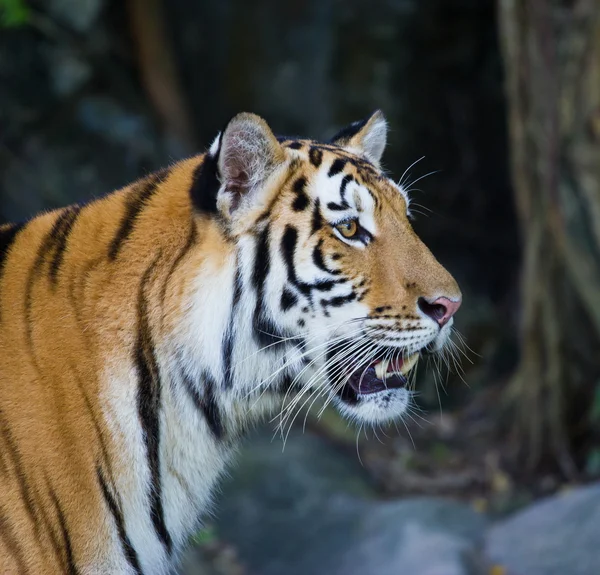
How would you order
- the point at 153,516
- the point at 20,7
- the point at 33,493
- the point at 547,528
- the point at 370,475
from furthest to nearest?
the point at 370,475
the point at 20,7
the point at 547,528
the point at 153,516
the point at 33,493

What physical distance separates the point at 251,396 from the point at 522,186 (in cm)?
339

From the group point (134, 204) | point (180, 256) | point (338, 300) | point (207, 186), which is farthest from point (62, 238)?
point (338, 300)

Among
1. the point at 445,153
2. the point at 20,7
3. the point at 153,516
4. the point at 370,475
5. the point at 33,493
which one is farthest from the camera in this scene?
the point at 445,153

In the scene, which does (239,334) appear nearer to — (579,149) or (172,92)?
(579,149)

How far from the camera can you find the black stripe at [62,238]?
2.51m

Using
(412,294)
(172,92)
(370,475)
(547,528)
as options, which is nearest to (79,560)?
(412,294)

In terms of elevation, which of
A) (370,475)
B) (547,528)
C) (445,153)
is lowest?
(547,528)

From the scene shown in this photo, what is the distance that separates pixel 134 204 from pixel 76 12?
13.1 ft

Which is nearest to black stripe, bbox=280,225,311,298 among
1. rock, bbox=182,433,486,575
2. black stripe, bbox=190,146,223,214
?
black stripe, bbox=190,146,223,214

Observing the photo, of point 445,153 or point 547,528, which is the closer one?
point 547,528

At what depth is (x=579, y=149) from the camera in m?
5.42

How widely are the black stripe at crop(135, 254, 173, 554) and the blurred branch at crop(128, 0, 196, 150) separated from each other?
4.36 meters

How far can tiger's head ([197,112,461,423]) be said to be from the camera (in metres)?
2.48

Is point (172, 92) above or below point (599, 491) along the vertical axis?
above
